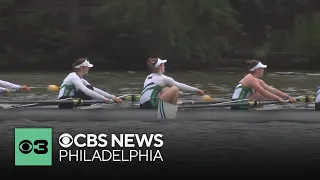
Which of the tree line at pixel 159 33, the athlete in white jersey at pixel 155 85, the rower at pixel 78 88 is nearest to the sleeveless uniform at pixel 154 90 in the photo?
the athlete in white jersey at pixel 155 85

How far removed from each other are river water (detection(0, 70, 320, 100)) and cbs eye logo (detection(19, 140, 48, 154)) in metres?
11.6

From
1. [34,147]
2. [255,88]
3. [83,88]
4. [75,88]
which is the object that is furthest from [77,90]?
[34,147]

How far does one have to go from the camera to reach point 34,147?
9008 millimetres

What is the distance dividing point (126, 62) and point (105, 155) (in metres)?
25.1

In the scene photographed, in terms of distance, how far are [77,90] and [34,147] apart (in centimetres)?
401

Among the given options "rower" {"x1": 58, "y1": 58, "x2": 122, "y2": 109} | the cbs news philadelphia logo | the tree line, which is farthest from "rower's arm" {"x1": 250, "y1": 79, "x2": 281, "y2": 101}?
the tree line

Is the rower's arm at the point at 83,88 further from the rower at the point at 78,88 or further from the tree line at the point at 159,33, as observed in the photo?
the tree line at the point at 159,33

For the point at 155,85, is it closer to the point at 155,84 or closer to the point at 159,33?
the point at 155,84

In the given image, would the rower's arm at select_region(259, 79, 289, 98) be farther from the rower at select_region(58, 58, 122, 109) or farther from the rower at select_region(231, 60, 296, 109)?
the rower at select_region(58, 58, 122, 109)

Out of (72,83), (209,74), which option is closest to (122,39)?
(209,74)

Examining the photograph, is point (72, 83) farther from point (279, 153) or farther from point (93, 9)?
point (93, 9)

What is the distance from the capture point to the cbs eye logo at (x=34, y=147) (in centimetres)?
902

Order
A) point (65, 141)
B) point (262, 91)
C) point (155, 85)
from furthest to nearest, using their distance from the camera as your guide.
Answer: point (155, 85) → point (262, 91) → point (65, 141)

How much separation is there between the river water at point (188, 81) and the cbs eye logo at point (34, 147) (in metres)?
11.6
